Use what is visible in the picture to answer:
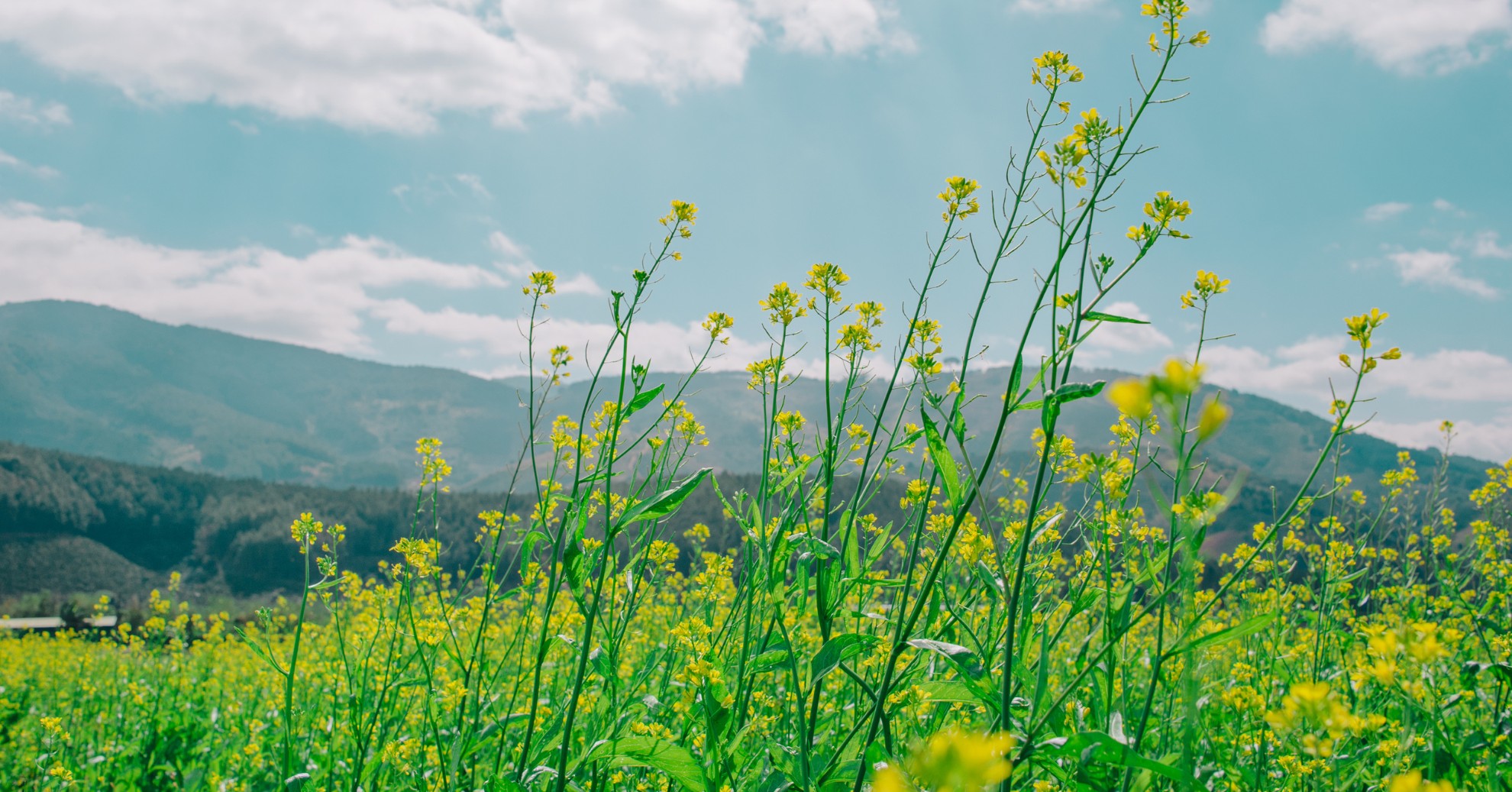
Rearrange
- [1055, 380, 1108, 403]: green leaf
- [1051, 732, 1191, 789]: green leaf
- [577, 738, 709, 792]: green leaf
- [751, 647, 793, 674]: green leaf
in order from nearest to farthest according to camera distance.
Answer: [1051, 732, 1191, 789]: green leaf
[1055, 380, 1108, 403]: green leaf
[577, 738, 709, 792]: green leaf
[751, 647, 793, 674]: green leaf

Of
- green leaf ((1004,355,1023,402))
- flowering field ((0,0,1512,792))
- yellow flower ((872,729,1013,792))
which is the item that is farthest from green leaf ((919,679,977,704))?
yellow flower ((872,729,1013,792))

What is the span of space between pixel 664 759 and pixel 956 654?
658 mm

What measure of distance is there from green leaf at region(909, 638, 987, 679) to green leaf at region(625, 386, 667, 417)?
73 centimetres

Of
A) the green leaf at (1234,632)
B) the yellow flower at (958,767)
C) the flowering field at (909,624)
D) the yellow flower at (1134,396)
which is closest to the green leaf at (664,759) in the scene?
the flowering field at (909,624)

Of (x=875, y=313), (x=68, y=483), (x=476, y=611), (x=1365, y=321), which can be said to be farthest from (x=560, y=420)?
(x=68, y=483)

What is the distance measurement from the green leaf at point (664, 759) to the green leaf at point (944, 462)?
2.47ft

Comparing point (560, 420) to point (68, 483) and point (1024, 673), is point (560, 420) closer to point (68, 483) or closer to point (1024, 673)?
point (1024, 673)

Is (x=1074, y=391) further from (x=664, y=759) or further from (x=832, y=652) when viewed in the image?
(x=664, y=759)

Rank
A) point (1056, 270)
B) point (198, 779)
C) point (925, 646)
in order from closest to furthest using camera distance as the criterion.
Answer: point (925, 646)
point (1056, 270)
point (198, 779)

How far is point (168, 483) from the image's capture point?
218ft

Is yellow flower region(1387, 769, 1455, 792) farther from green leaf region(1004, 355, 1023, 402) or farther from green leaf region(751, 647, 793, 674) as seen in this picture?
green leaf region(751, 647, 793, 674)

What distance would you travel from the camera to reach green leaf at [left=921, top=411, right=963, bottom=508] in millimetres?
1467

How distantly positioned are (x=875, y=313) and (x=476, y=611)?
1.82 meters

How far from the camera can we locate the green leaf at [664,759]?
5.23ft
